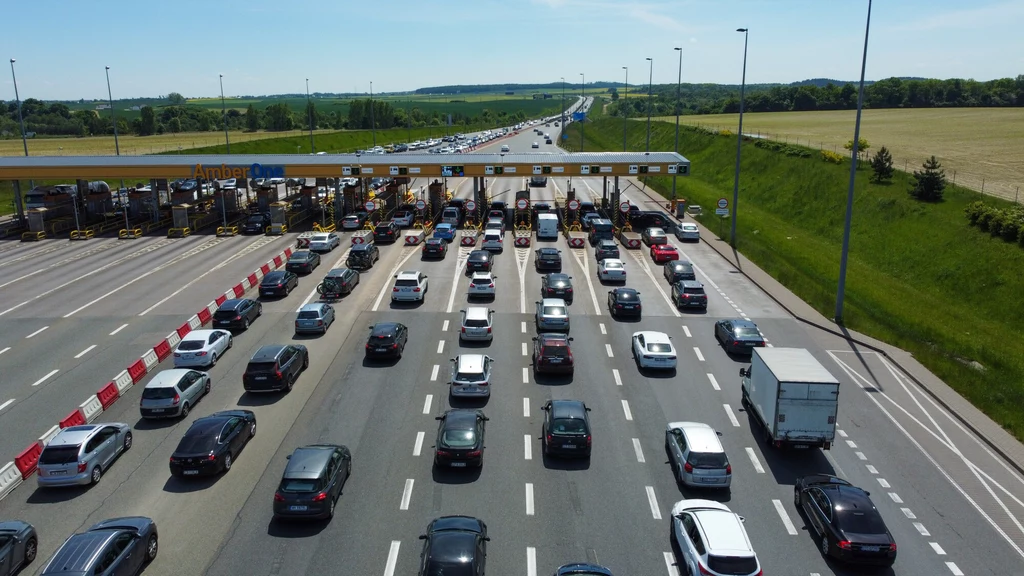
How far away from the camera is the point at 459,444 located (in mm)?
19953

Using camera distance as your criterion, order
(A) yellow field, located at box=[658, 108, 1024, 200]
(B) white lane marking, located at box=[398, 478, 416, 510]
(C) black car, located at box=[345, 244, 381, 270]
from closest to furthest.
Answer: (B) white lane marking, located at box=[398, 478, 416, 510], (C) black car, located at box=[345, 244, 381, 270], (A) yellow field, located at box=[658, 108, 1024, 200]

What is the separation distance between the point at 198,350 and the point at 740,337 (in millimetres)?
22381

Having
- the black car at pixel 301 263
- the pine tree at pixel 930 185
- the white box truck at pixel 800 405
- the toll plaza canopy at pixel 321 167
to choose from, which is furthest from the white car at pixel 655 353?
the pine tree at pixel 930 185

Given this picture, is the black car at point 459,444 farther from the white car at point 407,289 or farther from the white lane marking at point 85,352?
the white lane marking at point 85,352

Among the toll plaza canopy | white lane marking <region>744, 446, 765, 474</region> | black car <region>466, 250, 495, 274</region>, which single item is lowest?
white lane marking <region>744, 446, 765, 474</region>

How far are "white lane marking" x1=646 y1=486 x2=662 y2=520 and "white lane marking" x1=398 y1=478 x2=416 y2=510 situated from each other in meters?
6.46

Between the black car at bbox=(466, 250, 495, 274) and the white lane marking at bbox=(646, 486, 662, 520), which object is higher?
the black car at bbox=(466, 250, 495, 274)

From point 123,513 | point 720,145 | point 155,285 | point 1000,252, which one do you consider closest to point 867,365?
point 1000,252

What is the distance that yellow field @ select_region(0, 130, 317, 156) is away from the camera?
11338cm

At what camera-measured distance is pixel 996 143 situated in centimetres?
7850

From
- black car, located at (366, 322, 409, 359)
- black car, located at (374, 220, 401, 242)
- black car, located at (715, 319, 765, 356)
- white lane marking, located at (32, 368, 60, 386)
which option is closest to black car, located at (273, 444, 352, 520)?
black car, located at (366, 322, 409, 359)

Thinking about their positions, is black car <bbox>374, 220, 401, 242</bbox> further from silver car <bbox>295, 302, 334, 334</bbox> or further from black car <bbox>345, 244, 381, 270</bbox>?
silver car <bbox>295, 302, 334, 334</bbox>

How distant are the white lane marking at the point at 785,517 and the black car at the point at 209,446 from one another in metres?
15.4

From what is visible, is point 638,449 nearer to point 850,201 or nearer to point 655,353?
point 655,353
